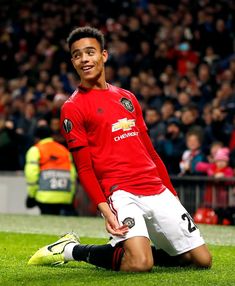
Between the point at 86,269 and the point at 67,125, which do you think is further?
the point at 86,269

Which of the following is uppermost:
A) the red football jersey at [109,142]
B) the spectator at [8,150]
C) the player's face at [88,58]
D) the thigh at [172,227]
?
the player's face at [88,58]

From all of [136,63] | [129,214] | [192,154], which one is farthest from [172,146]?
[129,214]

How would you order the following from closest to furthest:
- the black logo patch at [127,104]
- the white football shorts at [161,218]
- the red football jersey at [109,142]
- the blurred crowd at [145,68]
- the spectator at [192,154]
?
the white football shorts at [161,218]
the red football jersey at [109,142]
the black logo patch at [127,104]
the spectator at [192,154]
the blurred crowd at [145,68]

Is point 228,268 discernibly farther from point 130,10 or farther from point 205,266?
point 130,10

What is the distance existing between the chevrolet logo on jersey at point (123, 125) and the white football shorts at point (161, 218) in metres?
0.52

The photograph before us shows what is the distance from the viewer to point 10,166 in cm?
1877

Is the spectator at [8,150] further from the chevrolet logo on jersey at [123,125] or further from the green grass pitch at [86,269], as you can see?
the chevrolet logo on jersey at [123,125]

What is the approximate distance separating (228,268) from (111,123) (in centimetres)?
161

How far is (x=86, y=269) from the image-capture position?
848cm

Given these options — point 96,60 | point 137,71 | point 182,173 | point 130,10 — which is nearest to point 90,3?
point 130,10

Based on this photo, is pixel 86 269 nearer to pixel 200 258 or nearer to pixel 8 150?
pixel 200 258

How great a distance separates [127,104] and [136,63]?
42.7 ft

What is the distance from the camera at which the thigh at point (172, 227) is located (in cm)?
826

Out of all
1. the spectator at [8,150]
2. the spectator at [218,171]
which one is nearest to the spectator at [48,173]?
the spectator at [218,171]
